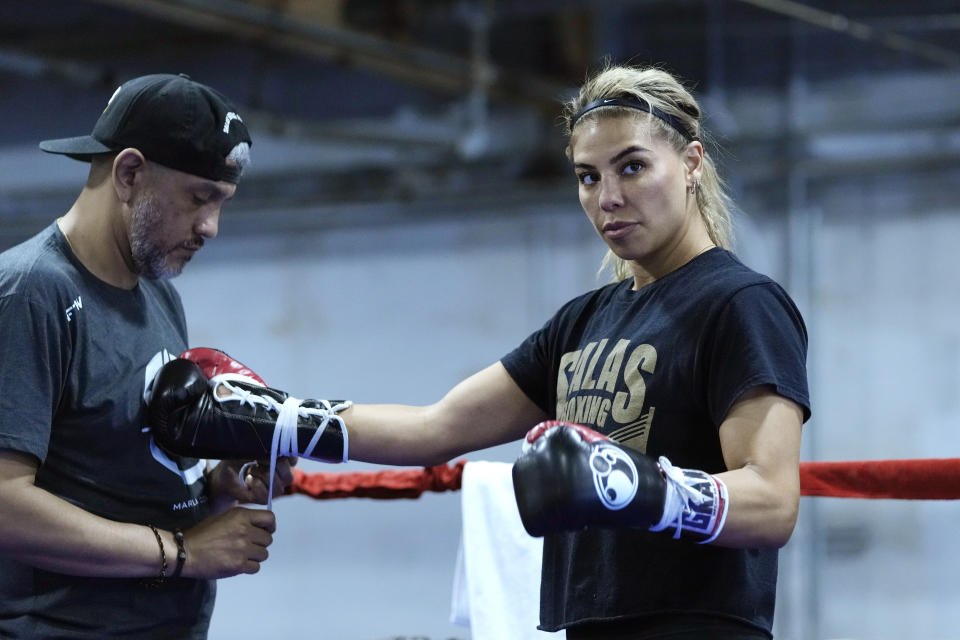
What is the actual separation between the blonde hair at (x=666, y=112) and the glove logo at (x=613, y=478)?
51 cm

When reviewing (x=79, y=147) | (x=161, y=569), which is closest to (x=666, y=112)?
(x=79, y=147)

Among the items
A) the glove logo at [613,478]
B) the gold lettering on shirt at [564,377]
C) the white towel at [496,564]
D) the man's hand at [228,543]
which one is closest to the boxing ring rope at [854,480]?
the white towel at [496,564]

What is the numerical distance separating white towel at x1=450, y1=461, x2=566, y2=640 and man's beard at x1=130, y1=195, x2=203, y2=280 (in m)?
0.77

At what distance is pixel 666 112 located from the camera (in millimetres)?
1556

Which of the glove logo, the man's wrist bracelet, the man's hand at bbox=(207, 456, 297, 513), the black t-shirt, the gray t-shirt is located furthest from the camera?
the man's hand at bbox=(207, 456, 297, 513)

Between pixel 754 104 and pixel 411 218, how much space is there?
188cm

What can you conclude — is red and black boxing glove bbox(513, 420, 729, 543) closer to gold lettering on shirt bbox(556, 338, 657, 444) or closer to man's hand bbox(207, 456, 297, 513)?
gold lettering on shirt bbox(556, 338, 657, 444)

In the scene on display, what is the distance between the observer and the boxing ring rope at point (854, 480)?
1786 millimetres

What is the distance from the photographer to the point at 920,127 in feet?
15.6

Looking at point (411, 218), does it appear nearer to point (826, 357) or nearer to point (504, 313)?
point (504, 313)

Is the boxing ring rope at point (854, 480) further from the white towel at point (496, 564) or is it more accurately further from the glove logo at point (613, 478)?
the glove logo at point (613, 478)

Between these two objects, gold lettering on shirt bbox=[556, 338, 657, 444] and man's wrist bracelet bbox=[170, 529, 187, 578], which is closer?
gold lettering on shirt bbox=[556, 338, 657, 444]

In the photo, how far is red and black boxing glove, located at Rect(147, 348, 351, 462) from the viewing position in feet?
5.29

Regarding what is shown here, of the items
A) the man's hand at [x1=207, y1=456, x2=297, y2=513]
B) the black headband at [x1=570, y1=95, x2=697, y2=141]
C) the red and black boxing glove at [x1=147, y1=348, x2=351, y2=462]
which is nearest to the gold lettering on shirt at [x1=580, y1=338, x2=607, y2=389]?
the black headband at [x1=570, y1=95, x2=697, y2=141]
